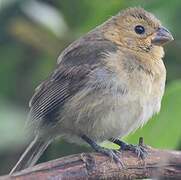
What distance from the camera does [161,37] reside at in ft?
21.3

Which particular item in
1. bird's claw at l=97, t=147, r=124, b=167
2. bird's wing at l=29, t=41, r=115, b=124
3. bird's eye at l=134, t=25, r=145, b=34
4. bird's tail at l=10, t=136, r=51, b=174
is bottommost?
bird's claw at l=97, t=147, r=124, b=167

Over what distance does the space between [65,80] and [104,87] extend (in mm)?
441

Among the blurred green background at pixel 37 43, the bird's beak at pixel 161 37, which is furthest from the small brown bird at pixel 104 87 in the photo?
the blurred green background at pixel 37 43

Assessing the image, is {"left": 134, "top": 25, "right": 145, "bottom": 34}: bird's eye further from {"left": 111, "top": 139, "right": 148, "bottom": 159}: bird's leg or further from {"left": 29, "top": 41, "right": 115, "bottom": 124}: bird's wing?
{"left": 111, "top": 139, "right": 148, "bottom": 159}: bird's leg

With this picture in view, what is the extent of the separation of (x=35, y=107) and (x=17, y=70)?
2.43ft

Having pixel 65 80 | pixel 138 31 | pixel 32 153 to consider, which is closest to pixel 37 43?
pixel 65 80

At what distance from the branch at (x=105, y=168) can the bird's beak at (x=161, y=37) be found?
1115 millimetres

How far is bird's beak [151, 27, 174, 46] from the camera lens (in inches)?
255

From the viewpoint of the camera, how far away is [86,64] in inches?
250

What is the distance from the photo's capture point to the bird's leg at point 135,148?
5.55 m

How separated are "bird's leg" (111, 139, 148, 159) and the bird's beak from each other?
2.67 feet

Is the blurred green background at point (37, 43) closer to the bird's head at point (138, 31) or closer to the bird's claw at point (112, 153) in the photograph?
the bird's head at point (138, 31)

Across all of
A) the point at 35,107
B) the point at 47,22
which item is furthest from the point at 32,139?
the point at 47,22

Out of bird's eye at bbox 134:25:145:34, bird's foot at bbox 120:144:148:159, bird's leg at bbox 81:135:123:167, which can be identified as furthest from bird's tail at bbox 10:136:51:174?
bird's eye at bbox 134:25:145:34
